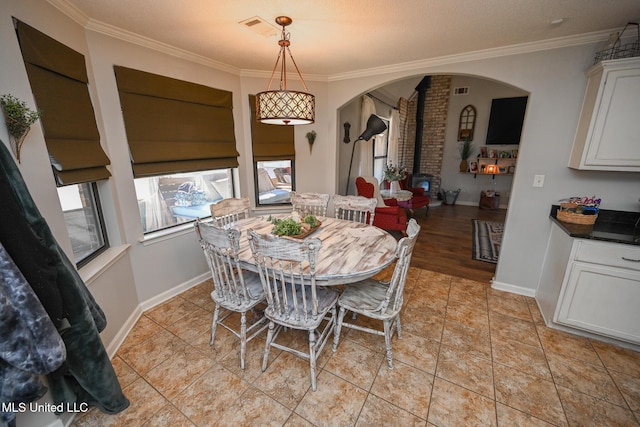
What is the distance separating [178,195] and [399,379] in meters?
2.78

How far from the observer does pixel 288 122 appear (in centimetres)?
210

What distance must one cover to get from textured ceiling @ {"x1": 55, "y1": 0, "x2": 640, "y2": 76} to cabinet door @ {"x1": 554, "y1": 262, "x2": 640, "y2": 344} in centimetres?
186

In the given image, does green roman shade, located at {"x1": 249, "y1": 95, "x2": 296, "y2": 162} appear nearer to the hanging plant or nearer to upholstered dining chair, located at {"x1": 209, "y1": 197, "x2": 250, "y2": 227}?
the hanging plant

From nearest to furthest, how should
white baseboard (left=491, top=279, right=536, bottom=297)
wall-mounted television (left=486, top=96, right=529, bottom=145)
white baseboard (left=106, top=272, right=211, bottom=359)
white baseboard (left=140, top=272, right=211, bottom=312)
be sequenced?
1. white baseboard (left=106, top=272, right=211, bottom=359)
2. white baseboard (left=140, top=272, right=211, bottom=312)
3. white baseboard (left=491, top=279, right=536, bottom=297)
4. wall-mounted television (left=486, top=96, right=529, bottom=145)

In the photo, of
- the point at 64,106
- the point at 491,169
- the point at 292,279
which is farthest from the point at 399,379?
the point at 491,169

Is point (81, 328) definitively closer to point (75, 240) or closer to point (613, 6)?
point (75, 240)

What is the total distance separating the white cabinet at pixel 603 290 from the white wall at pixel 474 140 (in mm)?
4875

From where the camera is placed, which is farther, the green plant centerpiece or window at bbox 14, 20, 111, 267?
the green plant centerpiece

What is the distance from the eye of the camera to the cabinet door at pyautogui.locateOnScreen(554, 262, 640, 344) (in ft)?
6.23

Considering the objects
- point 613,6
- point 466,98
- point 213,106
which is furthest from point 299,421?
point 466,98

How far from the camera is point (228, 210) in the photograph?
9.12 ft

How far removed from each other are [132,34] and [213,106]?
2.91 feet

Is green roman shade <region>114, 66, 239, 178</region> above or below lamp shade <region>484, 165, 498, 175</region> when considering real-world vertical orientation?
above

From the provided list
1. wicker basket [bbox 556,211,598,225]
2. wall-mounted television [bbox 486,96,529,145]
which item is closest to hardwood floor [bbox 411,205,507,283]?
wicker basket [bbox 556,211,598,225]
